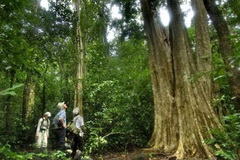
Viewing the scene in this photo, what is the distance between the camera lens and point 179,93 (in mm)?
8977

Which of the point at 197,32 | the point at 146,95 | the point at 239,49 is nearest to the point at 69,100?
the point at 146,95

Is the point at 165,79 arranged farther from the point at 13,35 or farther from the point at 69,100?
the point at 13,35

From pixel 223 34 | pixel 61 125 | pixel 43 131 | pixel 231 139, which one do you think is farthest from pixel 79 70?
pixel 231 139

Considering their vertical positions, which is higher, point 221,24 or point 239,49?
point 221,24

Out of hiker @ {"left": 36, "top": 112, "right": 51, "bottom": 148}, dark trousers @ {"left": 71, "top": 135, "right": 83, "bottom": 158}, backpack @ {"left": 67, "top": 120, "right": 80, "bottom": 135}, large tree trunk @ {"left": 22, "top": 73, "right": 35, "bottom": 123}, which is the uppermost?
large tree trunk @ {"left": 22, "top": 73, "right": 35, "bottom": 123}

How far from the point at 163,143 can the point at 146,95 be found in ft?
12.6

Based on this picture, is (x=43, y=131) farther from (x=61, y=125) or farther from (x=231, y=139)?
(x=231, y=139)

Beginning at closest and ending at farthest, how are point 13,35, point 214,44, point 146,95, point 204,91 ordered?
point 13,35
point 204,91
point 146,95
point 214,44

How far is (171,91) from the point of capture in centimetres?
980

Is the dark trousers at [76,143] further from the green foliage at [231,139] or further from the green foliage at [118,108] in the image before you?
the green foliage at [231,139]

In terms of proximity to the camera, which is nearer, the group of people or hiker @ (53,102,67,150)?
the group of people

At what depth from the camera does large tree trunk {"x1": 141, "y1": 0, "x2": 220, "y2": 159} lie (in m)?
8.12

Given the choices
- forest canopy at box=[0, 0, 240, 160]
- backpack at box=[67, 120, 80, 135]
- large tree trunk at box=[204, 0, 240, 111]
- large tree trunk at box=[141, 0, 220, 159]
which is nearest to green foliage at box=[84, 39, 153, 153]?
forest canopy at box=[0, 0, 240, 160]

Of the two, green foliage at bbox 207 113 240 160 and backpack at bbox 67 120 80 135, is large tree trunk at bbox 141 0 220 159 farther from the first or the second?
green foliage at bbox 207 113 240 160
